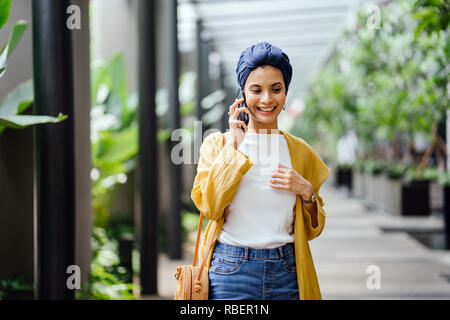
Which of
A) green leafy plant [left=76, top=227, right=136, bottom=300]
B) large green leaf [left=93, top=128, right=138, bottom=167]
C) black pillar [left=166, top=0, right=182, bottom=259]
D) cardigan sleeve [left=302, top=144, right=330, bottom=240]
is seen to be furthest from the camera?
black pillar [left=166, top=0, right=182, bottom=259]

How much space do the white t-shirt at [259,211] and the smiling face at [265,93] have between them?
0.10 m

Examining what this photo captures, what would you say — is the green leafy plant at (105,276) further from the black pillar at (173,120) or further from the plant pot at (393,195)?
the plant pot at (393,195)

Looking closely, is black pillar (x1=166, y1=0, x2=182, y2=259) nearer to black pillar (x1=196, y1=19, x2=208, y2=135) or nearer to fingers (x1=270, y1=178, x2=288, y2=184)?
black pillar (x1=196, y1=19, x2=208, y2=135)

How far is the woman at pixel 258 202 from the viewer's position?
1.69 meters

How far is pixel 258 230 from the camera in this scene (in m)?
1.72

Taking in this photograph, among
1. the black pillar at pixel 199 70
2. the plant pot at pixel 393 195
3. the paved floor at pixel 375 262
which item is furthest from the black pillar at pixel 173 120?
the plant pot at pixel 393 195

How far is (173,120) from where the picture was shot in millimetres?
6699

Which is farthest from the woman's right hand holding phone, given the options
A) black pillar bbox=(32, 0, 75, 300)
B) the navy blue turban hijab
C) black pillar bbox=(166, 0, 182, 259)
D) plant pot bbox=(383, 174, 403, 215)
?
plant pot bbox=(383, 174, 403, 215)

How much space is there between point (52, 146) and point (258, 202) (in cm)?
129

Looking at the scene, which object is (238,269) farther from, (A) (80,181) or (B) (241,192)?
(A) (80,181)

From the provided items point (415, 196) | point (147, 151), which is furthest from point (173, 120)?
point (415, 196)

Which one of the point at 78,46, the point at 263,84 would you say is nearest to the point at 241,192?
the point at 263,84

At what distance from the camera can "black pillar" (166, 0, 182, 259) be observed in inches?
258

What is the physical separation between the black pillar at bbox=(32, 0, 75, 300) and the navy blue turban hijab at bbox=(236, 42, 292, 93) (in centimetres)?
117
